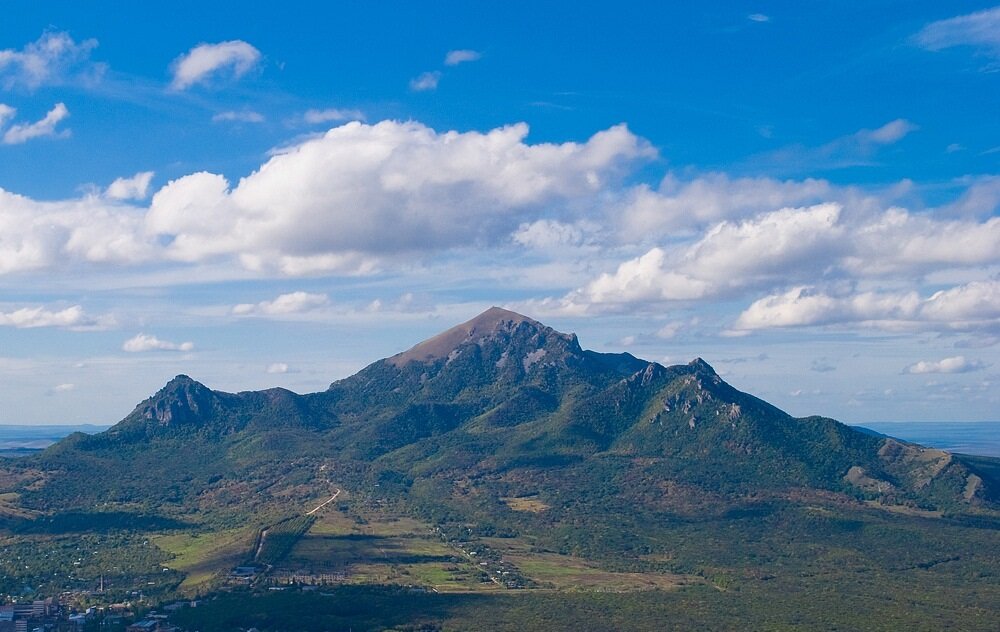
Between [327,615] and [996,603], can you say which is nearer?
[327,615]

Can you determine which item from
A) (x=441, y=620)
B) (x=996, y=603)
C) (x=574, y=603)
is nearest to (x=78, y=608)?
(x=441, y=620)

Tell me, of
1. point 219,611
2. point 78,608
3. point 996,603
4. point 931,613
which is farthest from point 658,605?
point 78,608

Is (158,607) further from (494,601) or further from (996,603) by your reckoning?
(996,603)

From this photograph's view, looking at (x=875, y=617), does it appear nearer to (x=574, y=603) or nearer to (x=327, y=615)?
(x=574, y=603)

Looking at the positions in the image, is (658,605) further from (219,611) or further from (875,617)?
(219,611)

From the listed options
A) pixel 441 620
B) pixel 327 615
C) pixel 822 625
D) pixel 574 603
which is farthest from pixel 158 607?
pixel 822 625

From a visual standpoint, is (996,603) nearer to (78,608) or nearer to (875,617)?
(875,617)

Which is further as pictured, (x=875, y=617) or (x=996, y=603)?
(x=996, y=603)
